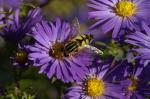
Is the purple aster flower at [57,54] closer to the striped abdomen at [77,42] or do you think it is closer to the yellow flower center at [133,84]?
the striped abdomen at [77,42]

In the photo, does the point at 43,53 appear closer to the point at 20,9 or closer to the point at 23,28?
the point at 23,28

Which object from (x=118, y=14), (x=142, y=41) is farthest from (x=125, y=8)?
(x=142, y=41)

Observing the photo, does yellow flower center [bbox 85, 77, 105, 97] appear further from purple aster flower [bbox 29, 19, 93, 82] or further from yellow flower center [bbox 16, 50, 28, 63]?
yellow flower center [bbox 16, 50, 28, 63]

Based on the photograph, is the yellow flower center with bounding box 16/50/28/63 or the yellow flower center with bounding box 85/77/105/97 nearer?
the yellow flower center with bounding box 16/50/28/63

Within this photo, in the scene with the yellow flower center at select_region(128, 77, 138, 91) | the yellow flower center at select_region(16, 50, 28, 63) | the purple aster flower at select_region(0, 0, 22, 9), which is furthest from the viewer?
the purple aster flower at select_region(0, 0, 22, 9)

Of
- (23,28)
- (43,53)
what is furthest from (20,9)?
(43,53)

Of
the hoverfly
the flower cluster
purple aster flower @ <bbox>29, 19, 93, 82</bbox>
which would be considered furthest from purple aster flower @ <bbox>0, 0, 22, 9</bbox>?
the hoverfly
